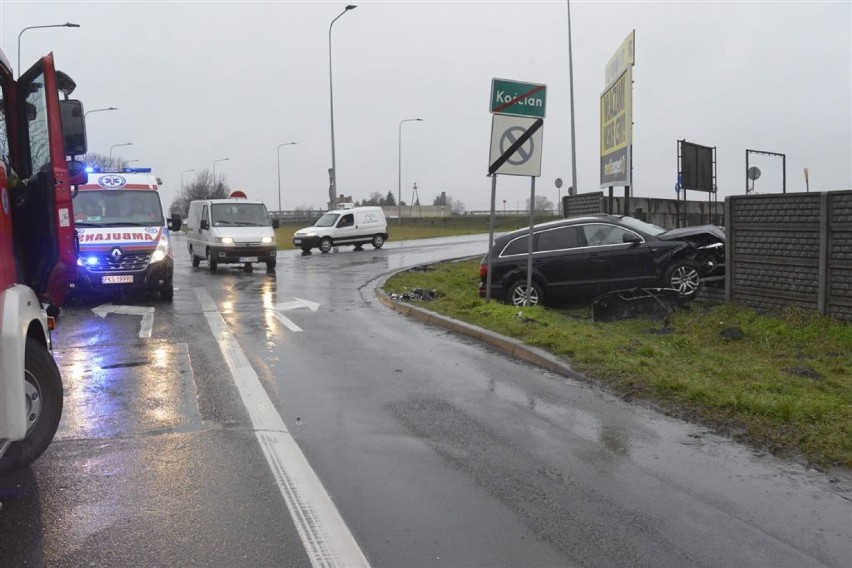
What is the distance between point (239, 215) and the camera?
2338 cm

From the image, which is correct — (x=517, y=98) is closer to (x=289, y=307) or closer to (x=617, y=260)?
(x=617, y=260)

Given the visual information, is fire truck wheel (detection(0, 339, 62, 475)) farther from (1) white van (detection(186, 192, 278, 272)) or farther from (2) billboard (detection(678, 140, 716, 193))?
(1) white van (detection(186, 192, 278, 272))

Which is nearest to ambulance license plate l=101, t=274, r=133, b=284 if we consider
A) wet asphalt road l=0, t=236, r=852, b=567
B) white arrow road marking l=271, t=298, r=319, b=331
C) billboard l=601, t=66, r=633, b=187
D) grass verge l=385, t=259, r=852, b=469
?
white arrow road marking l=271, t=298, r=319, b=331

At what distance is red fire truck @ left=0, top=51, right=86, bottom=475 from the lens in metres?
4.87

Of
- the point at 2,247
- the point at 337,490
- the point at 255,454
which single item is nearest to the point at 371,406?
the point at 255,454

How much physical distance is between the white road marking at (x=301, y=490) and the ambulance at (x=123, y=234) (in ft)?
24.1

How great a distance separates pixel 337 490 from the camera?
15.4ft

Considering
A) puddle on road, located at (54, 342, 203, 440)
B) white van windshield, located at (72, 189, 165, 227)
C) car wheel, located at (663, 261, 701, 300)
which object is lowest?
puddle on road, located at (54, 342, 203, 440)

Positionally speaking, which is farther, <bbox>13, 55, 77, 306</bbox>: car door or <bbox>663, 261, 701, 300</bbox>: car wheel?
<bbox>663, 261, 701, 300</bbox>: car wheel

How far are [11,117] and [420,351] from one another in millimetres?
5281

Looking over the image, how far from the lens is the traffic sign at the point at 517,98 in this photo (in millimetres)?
11523

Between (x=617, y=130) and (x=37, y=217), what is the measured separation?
15212mm

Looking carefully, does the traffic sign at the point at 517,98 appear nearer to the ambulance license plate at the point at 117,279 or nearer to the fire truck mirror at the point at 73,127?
the fire truck mirror at the point at 73,127

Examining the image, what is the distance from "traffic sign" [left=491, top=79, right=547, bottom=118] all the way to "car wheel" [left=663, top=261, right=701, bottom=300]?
3345 millimetres
